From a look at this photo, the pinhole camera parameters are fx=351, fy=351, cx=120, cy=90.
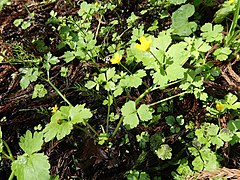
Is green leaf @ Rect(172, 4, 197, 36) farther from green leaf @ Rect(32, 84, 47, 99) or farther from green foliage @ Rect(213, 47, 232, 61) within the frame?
green leaf @ Rect(32, 84, 47, 99)

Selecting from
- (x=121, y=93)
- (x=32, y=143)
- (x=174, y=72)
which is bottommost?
(x=121, y=93)

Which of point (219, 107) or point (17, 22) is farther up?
point (17, 22)

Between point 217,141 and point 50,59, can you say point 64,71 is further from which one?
point 217,141

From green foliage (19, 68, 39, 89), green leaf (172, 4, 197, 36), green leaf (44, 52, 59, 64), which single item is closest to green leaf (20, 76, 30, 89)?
green foliage (19, 68, 39, 89)

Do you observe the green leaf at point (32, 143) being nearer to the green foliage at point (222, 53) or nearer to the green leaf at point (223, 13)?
the green foliage at point (222, 53)

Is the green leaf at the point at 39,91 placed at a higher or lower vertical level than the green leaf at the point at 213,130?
higher

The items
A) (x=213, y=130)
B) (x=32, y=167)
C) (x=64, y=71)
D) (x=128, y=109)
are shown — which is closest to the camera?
(x=32, y=167)

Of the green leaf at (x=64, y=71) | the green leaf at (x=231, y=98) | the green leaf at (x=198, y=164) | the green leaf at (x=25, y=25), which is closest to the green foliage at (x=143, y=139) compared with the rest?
the green leaf at (x=198, y=164)

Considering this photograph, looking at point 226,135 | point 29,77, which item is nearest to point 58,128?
point 29,77
